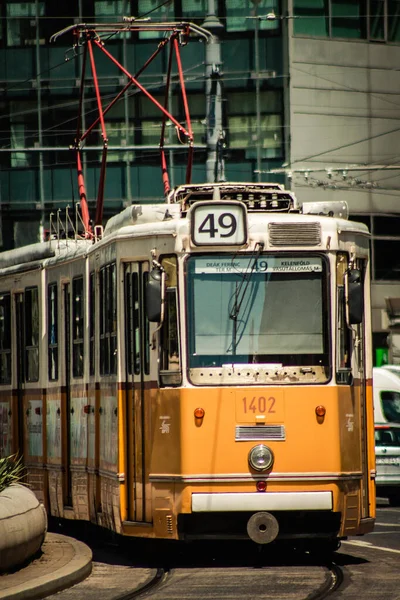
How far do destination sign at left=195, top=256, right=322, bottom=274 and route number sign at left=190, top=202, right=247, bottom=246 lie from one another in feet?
0.47

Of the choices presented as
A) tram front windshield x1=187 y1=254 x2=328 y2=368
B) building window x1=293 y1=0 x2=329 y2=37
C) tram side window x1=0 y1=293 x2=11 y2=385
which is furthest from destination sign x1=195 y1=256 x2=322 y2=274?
building window x1=293 y1=0 x2=329 y2=37

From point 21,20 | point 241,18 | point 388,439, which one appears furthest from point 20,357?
point 21,20

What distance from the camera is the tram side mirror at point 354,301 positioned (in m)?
13.1

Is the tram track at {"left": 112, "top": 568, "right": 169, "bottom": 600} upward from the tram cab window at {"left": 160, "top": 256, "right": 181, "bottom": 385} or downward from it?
downward

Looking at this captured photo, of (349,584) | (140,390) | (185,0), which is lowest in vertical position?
(349,584)

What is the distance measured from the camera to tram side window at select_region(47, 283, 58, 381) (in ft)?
55.2

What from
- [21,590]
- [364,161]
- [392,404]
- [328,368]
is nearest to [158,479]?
[328,368]

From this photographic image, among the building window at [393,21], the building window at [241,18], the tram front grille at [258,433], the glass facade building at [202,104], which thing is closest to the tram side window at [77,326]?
the tram front grille at [258,433]

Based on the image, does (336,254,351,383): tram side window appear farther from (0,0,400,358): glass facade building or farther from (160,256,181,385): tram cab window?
(0,0,400,358): glass facade building

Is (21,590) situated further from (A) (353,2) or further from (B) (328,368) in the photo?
(A) (353,2)

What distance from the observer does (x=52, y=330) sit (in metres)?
16.9

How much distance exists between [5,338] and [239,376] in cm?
629

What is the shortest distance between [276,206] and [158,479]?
2.82m

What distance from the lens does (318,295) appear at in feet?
43.6
